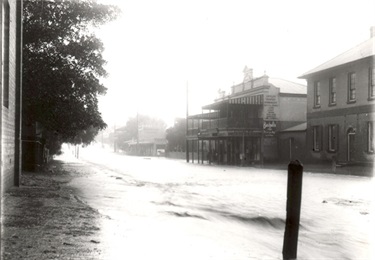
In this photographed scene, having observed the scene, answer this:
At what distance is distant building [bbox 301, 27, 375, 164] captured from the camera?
93.8 feet

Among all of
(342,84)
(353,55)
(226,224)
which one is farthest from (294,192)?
(342,84)

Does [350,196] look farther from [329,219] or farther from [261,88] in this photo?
[261,88]

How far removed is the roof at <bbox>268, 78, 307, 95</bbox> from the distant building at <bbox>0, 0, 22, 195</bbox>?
34486 millimetres

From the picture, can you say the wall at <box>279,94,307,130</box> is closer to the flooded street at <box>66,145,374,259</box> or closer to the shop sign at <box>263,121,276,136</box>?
the shop sign at <box>263,121,276,136</box>

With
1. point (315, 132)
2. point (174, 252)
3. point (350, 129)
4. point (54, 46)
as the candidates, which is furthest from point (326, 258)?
point (315, 132)

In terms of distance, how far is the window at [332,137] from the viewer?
32.4 metres

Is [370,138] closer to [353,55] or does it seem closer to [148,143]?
[353,55]

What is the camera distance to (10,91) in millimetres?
11477

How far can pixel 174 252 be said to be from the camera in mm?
6500

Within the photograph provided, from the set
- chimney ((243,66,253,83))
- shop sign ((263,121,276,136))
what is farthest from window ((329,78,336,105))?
chimney ((243,66,253,83))

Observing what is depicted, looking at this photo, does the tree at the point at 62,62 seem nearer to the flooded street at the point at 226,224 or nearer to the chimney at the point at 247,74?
the flooded street at the point at 226,224

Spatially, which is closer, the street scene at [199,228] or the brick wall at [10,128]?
the street scene at [199,228]

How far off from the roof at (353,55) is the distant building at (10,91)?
68.8ft

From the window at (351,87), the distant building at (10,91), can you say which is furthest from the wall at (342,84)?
the distant building at (10,91)
